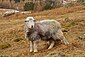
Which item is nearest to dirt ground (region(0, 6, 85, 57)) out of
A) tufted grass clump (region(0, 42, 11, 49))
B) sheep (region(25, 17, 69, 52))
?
tufted grass clump (region(0, 42, 11, 49))

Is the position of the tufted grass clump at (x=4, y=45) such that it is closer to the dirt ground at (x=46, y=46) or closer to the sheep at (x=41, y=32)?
the dirt ground at (x=46, y=46)

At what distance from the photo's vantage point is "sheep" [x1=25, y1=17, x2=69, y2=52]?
45.4 ft

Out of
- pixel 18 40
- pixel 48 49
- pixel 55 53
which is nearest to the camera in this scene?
pixel 55 53

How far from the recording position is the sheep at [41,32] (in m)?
13.8

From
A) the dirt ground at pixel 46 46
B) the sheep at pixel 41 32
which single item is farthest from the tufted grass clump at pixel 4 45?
the sheep at pixel 41 32

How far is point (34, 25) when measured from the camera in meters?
14.1

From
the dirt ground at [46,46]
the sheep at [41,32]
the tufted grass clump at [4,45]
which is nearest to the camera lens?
the dirt ground at [46,46]

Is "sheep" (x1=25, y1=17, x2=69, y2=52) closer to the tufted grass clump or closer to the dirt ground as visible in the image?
the dirt ground

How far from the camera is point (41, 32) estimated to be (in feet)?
47.1

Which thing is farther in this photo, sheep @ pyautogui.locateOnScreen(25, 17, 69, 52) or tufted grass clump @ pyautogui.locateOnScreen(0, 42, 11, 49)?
tufted grass clump @ pyautogui.locateOnScreen(0, 42, 11, 49)

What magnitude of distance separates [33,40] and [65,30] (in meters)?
6.82

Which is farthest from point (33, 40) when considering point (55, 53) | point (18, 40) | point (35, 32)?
point (18, 40)

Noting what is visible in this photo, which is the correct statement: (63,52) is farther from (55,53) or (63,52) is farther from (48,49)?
(48,49)

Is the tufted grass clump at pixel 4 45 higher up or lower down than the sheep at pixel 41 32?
lower down
